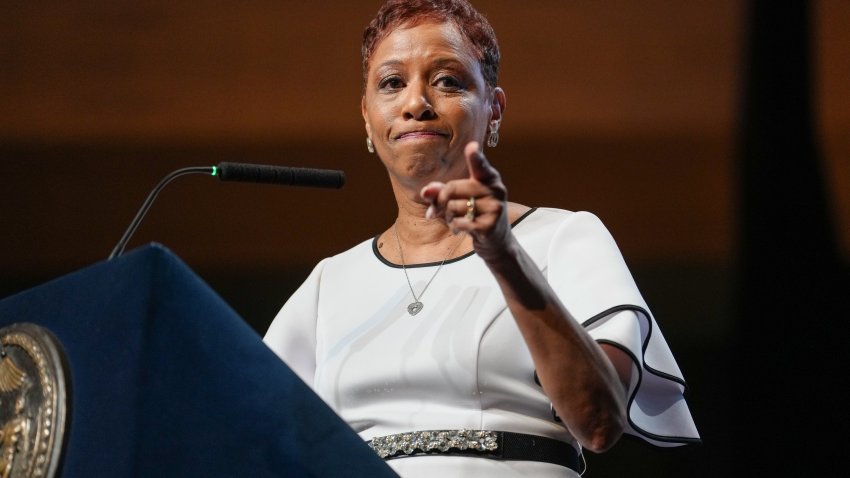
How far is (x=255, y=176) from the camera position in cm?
157

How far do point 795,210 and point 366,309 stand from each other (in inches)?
41.4

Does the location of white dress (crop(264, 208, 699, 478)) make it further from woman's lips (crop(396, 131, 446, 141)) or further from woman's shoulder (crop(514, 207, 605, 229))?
woman's lips (crop(396, 131, 446, 141))

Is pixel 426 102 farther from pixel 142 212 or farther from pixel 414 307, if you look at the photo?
pixel 142 212

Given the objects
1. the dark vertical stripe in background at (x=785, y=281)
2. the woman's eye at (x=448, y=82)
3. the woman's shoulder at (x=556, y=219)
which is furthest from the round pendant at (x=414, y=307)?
the dark vertical stripe in background at (x=785, y=281)

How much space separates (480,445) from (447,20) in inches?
30.5

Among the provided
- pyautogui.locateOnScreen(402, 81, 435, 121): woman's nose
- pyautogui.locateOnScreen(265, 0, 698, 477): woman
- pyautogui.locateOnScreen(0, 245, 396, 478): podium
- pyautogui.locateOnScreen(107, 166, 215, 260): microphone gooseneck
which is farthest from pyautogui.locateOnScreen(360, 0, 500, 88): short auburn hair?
pyautogui.locateOnScreen(0, 245, 396, 478): podium

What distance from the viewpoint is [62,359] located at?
3.86 ft

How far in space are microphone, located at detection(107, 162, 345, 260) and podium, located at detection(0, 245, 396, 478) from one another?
33cm

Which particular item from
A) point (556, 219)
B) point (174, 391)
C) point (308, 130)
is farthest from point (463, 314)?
point (308, 130)

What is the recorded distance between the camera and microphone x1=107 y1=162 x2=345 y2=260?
154cm

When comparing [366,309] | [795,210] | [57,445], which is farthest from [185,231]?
[57,445]

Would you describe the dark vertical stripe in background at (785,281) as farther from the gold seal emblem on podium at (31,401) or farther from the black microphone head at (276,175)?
the gold seal emblem on podium at (31,401)

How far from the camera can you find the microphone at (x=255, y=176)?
1.54 meters

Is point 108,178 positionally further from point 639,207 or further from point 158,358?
point 158,358
